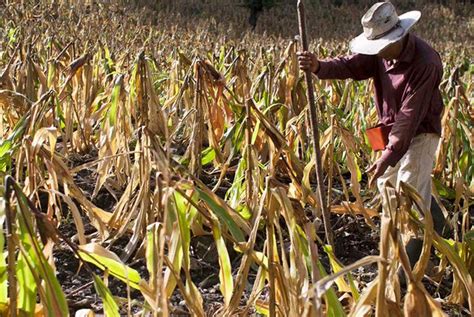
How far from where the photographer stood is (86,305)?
5.12 feet

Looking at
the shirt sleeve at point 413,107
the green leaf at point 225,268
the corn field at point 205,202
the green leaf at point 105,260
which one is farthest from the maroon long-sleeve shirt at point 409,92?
the green leaf at point 105,260

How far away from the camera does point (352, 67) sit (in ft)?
6.57

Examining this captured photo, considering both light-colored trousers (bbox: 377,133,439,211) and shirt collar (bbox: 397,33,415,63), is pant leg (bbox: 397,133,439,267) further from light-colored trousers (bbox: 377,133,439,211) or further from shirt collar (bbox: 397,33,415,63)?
shirt collar (bbox: 397,33,415,63)

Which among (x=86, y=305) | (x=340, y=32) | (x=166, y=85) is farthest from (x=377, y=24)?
(x=340, y=32)

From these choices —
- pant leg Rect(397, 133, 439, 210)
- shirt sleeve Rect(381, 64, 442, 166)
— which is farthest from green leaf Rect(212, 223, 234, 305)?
pant leg Rect(397, 133, 439, 210)

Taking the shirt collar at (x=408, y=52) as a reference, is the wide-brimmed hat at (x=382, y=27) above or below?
above

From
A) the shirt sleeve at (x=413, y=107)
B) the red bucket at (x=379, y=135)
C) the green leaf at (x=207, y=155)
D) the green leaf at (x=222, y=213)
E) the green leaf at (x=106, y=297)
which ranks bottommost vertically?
the green leaf at (x=106, y=297)

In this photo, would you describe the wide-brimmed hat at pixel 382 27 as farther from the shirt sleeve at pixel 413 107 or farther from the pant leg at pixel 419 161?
the pant leg at pixel 419 161

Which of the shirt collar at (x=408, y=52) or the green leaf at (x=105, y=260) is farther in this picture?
the shirt collar at (x=408, y=52)

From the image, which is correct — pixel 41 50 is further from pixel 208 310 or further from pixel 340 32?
pixel 340 32

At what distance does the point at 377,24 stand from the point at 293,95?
2.98 feet

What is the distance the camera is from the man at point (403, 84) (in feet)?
5.86

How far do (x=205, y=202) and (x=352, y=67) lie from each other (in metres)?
1.00

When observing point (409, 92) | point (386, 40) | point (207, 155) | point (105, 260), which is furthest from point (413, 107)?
point (105, 260)
